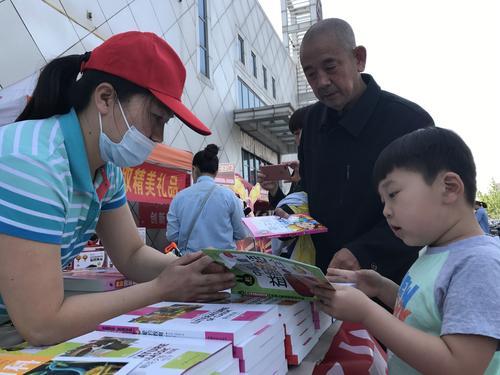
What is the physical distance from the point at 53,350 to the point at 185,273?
17.1 inches

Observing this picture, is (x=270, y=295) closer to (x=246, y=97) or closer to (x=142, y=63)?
(x=142, y=63)

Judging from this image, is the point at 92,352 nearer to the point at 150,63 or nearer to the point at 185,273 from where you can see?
the point at 185,273

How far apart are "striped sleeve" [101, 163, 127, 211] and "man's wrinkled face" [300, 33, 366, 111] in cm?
88

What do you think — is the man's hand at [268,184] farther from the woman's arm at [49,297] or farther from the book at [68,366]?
the book at [68,366]

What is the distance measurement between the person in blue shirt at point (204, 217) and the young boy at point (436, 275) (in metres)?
2.36

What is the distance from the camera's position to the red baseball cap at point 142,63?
4.00ft

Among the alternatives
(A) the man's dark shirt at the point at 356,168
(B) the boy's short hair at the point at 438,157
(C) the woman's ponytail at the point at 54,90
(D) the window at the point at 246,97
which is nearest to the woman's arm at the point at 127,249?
(C) the woman's ponytail at the point at 54,90

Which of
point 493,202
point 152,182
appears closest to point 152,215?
point 152,182

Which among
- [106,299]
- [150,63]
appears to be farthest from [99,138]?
[106,299]

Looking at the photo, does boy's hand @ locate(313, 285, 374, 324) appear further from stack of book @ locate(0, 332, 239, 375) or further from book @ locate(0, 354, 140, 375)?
book @ locate(0, 354, 140, 375)

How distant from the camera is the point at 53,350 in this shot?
2.25 feet

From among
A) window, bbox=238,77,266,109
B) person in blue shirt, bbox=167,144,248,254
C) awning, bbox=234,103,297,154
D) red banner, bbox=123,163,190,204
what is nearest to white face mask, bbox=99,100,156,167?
person in blue shirt, bbox=167,144,248,254

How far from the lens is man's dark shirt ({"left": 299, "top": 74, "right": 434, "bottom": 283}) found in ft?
4.68

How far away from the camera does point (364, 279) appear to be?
1174 mm
